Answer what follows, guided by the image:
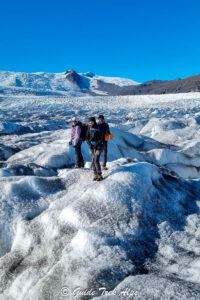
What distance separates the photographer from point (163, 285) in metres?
2.84

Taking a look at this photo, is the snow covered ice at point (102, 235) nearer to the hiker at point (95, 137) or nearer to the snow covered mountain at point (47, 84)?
the hiker at point (95, 137)

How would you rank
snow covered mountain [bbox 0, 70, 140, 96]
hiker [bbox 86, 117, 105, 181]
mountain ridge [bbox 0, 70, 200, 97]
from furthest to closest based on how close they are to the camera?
mountain ridge [bbox 0, 70, 200, 97], snow covered mountain [bbox 0, 70, 140, 96], hiker [bbox 86, 117, 105, 181]

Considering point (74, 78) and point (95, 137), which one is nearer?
point (95, 137)

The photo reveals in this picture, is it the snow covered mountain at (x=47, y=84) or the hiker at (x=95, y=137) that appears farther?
the snow covered mountain at (x=47, y=84)

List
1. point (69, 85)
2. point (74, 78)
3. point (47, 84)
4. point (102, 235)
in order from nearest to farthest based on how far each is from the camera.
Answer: point (102, 235) → point (47, 84) → point (69, 85) → point (74, 78)

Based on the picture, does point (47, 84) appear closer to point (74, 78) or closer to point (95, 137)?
point (74, 78)

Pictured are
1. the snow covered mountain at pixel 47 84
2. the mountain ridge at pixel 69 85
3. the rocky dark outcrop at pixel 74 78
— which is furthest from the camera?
the rocky dark outcrop at pixel 74 78

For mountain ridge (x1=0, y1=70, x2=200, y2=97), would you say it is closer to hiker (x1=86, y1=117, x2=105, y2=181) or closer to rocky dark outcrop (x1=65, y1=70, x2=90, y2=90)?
rocky dark outcrop (x1=65, y1=70, x2=90, y2=90)

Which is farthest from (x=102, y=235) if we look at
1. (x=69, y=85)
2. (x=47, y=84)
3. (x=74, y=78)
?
(x=74, y=78)

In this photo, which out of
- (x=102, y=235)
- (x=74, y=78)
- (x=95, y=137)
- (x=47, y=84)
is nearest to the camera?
(x=102, y=235)

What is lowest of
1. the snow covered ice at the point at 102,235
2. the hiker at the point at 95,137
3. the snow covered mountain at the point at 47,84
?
the snow covered ice at the point at 102,235

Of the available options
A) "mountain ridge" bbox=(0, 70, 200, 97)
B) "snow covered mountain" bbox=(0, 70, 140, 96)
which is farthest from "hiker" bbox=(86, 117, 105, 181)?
"snow covered mountain" bbox=(0, 70, 140, 96)

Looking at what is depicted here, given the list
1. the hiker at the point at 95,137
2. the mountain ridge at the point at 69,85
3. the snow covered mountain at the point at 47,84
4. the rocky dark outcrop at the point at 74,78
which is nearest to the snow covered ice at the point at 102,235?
the hiker at the point at 95,137

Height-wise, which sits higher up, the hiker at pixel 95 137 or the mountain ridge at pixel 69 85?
the mountain ridge at pixel 69 85
